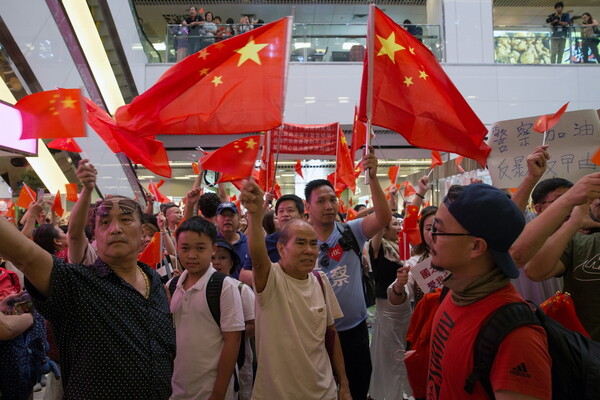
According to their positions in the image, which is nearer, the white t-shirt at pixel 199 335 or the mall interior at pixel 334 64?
the white t-shirt at pixel 199 335

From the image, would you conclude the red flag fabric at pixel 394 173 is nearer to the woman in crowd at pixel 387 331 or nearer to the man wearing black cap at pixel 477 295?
the woman in crowd at pixel 387 331

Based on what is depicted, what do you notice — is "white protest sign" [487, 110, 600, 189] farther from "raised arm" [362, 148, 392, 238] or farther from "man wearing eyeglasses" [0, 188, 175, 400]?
"man wearing eyeglasses" [0, 188, 175, 400]

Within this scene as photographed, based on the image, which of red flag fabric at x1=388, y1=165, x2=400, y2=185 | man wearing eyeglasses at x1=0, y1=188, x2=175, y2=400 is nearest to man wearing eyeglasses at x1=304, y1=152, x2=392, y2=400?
man wearing eyeglasses at x1=0, y1=188, x2=175, y2=400

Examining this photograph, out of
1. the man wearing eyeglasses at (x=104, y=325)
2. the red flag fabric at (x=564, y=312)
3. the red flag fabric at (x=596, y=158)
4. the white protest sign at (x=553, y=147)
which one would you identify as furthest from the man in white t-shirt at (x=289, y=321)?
the red flag fabric at (x=596, y=158)

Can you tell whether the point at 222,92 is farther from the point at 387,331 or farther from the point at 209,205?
the point at 387,331

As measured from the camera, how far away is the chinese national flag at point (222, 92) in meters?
3.04

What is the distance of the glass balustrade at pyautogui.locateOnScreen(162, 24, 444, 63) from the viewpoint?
38.9 feet

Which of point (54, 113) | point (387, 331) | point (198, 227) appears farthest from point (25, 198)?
point (387, 331)

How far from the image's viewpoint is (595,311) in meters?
2.16

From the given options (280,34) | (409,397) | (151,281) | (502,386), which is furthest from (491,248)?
(409,397)

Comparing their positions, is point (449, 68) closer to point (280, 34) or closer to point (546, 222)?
point (280, 34)

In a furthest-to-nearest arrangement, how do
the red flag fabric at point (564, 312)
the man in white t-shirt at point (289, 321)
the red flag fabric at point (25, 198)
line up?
1. the red flag fabric at point (25, 198)
2. the man in white t-shirt at point (289, 321)
3. the red flag fabric at point (564, 312)

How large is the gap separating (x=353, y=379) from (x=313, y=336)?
0.89 metres

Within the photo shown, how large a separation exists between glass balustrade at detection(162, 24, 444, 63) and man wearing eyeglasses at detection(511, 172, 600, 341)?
10.5 metres
